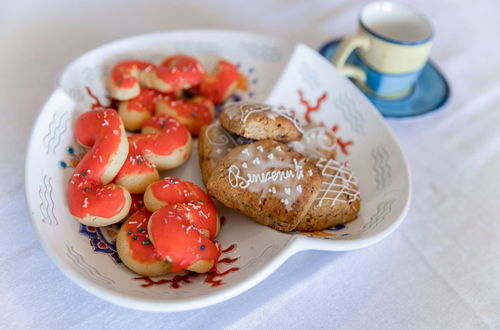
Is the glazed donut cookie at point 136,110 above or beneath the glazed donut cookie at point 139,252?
above

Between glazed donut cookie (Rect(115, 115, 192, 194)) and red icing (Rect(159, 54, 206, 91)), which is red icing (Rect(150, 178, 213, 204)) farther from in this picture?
red icing (Rect(159, 54, 206, 91))

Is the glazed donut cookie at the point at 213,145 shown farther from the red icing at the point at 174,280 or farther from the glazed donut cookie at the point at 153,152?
the red icing at the point at 174,280

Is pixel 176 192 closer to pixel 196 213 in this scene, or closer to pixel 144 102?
pixel 196 213

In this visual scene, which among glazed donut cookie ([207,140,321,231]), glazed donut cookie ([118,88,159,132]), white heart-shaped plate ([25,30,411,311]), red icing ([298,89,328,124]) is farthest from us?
red icing ([298,89,328,124])

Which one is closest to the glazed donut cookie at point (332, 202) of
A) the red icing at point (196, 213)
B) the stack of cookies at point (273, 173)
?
the stack of cookies at point (273, 173)

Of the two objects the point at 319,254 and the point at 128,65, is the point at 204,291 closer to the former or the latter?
the point at 319,254

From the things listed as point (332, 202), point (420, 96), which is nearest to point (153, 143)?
point (332, 202)

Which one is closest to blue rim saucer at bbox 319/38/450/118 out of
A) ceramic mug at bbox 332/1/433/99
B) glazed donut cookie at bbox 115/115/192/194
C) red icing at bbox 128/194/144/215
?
ceramic mug at bbox 332/1/433/99
